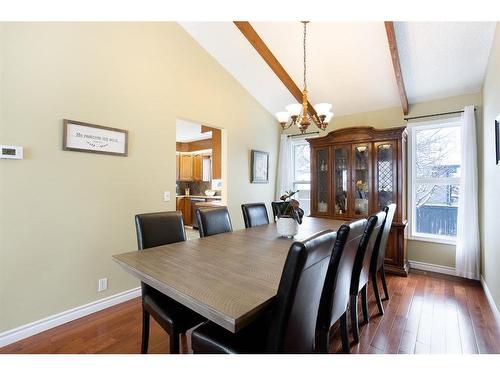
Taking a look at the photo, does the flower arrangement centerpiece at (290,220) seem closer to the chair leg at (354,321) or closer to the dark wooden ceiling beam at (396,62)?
the chair leg at (354,321)

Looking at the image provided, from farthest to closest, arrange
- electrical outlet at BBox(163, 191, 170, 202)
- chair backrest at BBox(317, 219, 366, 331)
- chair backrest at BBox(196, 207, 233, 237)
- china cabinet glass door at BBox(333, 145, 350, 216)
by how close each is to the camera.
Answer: china cabinet glass door at BBox(333, 145, 350, 216)
electrical outlet at BBox(163, 191, 170, 202)
chair backrest at BBox(196, 207, 233, 237)
chair backrest at BBox(317, 219, 366, 331)

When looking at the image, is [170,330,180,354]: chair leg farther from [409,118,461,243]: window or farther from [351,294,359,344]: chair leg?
[409,118,461,243]: window

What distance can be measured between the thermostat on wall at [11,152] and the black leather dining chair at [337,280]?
2.45m

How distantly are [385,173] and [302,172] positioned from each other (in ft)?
5.47

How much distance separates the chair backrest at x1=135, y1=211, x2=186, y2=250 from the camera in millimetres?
1874

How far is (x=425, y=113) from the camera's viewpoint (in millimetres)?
3586

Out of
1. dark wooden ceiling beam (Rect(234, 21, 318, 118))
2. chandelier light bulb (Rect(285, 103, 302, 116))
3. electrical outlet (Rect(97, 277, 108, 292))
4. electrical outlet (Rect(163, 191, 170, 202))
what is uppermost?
dark wooden ceiling beam (Rect(234, 21, 318, 118))

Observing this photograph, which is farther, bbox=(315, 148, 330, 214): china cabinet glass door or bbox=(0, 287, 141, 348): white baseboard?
bbox=(315, 148, 330, 214): china cabinet glass door

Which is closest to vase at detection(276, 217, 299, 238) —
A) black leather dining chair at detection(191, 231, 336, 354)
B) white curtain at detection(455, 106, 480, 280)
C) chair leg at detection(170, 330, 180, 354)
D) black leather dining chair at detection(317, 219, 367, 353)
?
black leather dining chair at detection(317, 219, 367, 353)

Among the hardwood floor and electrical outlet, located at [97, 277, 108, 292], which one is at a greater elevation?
electrical outlet, located at [97, 277, 108, 292]

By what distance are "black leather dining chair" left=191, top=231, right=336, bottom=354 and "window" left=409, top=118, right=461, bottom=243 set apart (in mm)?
3302

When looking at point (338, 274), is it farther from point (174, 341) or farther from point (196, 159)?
point (196, 159)

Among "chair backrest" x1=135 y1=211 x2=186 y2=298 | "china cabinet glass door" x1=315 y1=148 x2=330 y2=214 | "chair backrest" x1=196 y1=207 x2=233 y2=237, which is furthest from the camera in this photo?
"china cabinet glass door" x1=315 y1=148 x2=330 y2=214

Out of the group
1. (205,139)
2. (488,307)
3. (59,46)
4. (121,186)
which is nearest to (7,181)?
(121,186)
